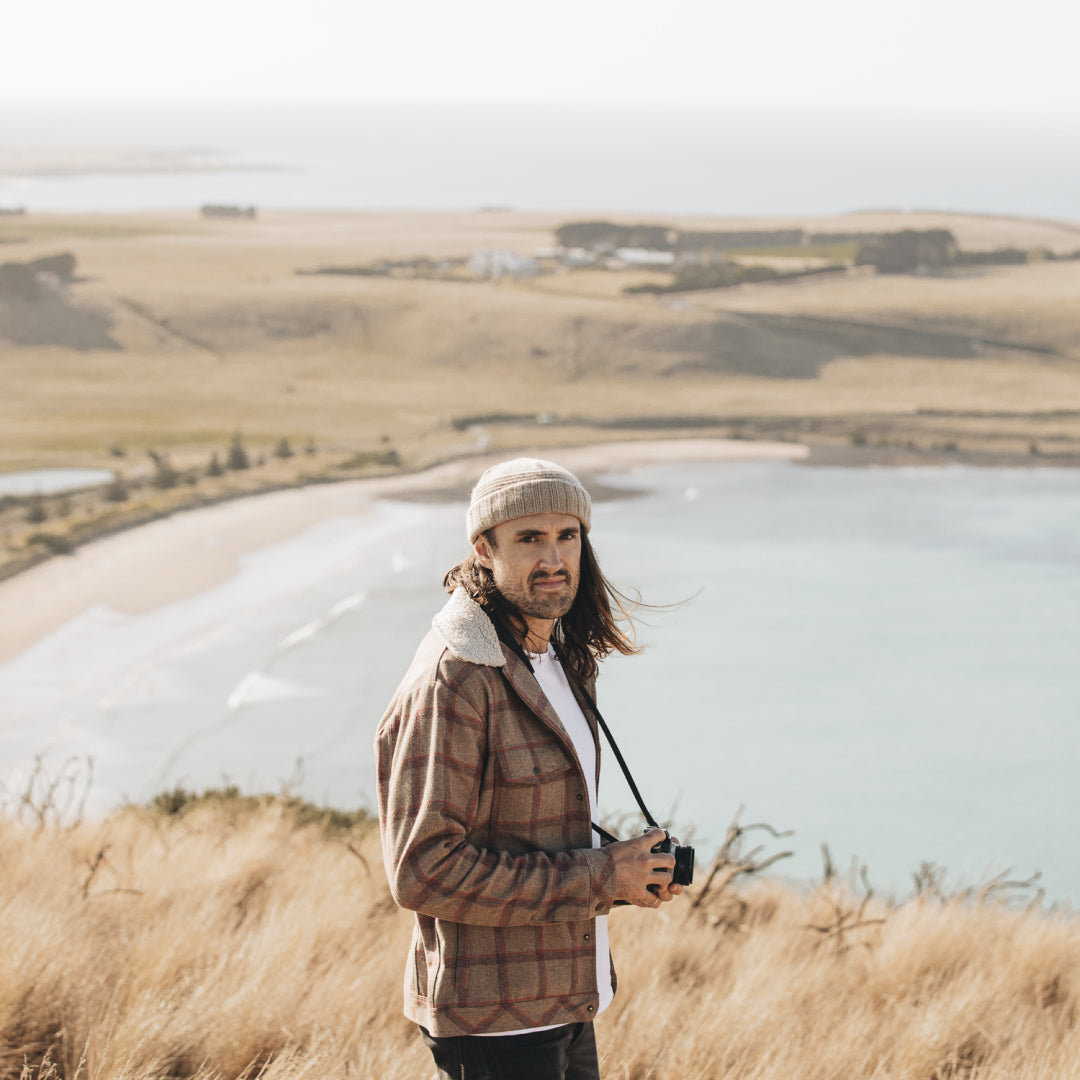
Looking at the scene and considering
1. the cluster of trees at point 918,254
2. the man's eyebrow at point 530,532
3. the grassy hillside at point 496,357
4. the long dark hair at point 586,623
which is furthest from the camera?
the cluster of trees at point 918,254

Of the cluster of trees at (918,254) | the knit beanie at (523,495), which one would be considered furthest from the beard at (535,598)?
the cluster of trees at (918,254)

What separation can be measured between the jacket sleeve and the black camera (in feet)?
0.58

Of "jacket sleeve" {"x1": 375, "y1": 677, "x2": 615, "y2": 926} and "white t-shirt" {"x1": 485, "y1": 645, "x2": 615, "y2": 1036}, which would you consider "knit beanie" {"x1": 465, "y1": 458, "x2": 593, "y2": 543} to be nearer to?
"white t-shirt" {"x1": 485, "y1": 645, "x2": 615, "y2": 1036}

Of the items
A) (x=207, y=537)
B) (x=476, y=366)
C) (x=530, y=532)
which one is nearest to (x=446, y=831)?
(x=530, y=532)

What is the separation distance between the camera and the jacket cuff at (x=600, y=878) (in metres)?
2.21

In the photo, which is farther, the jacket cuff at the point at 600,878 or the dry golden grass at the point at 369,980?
the dry golden grass at the point at 369,980

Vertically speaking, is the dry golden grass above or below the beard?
below

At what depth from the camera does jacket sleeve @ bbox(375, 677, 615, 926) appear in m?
2.12

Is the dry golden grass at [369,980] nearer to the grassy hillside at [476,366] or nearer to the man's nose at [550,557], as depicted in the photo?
the man's nose at [550,557]

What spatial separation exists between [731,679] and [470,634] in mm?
15064

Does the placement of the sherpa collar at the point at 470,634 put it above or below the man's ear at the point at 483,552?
below

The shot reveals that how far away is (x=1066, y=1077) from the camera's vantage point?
11.5 ft

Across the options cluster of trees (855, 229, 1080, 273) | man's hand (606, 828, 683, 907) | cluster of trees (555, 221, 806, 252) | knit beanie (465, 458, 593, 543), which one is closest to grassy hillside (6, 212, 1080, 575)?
cluster of trees (855, 229, 1080, 273)

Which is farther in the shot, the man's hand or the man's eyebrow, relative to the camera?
the man's eyebrow
